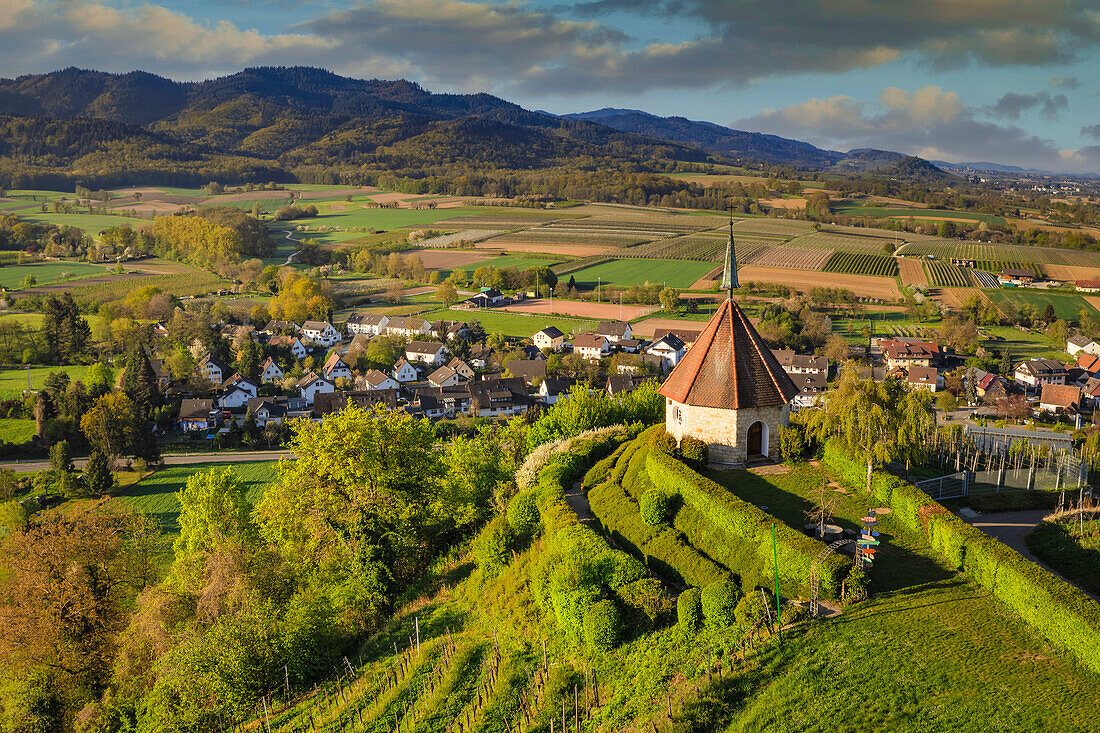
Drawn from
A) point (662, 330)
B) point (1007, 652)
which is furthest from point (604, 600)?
point (662, 330)

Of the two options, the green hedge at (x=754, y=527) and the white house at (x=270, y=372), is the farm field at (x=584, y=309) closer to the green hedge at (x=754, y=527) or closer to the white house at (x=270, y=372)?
the white house at (x=270, y=372)

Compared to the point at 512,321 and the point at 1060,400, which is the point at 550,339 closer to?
the point at 512,321

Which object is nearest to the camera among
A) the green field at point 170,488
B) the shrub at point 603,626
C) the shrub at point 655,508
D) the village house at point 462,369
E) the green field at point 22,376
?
the shrub at point 603,626

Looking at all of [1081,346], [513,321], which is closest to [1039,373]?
[1081,346]

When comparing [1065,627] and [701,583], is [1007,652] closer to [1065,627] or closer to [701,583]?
[1065,627]

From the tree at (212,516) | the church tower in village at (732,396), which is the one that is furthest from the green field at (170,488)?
the church tower in village at (732,396)

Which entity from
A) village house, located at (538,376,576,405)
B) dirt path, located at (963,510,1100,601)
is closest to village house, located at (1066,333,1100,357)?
village house, located at (538,376,576,405)
